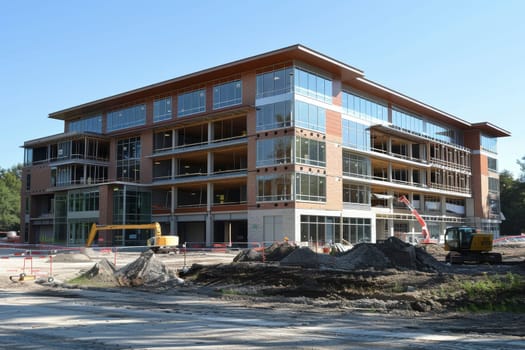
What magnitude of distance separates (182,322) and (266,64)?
42.2 metres

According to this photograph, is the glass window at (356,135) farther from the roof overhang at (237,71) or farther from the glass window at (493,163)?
the glass window at (493,163)

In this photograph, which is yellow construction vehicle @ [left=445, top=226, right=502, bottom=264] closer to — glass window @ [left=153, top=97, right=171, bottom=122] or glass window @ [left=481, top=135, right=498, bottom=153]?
glass window @ [left=153, top=97, right=171, bottom=122]

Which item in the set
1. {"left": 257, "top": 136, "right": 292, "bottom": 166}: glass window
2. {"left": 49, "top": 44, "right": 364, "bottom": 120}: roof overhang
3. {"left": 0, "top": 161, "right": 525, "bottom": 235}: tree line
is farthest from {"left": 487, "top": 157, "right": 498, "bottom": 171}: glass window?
{"left": 257, "top": 136, "right": 292, "bottom": 166}: glass window

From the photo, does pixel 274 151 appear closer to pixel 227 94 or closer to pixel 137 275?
pixel 227 94

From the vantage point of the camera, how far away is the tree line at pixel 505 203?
90750mm

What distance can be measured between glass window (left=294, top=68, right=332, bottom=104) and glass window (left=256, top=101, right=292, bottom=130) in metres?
2.09

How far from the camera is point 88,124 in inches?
2785

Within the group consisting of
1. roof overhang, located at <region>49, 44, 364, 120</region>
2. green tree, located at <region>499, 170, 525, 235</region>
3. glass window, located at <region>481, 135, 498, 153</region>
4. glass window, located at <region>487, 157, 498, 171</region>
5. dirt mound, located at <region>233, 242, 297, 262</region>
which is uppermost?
roof overhang, located at <region>49, 44, 364, 120</region>

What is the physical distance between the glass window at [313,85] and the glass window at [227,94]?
21.8ft

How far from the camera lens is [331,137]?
178 ft

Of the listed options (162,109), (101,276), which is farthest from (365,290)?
(162,109)

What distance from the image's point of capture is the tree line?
298 feet

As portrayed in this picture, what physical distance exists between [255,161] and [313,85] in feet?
30.2

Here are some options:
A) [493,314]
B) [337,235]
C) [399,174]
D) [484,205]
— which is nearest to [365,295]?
[493,314]
